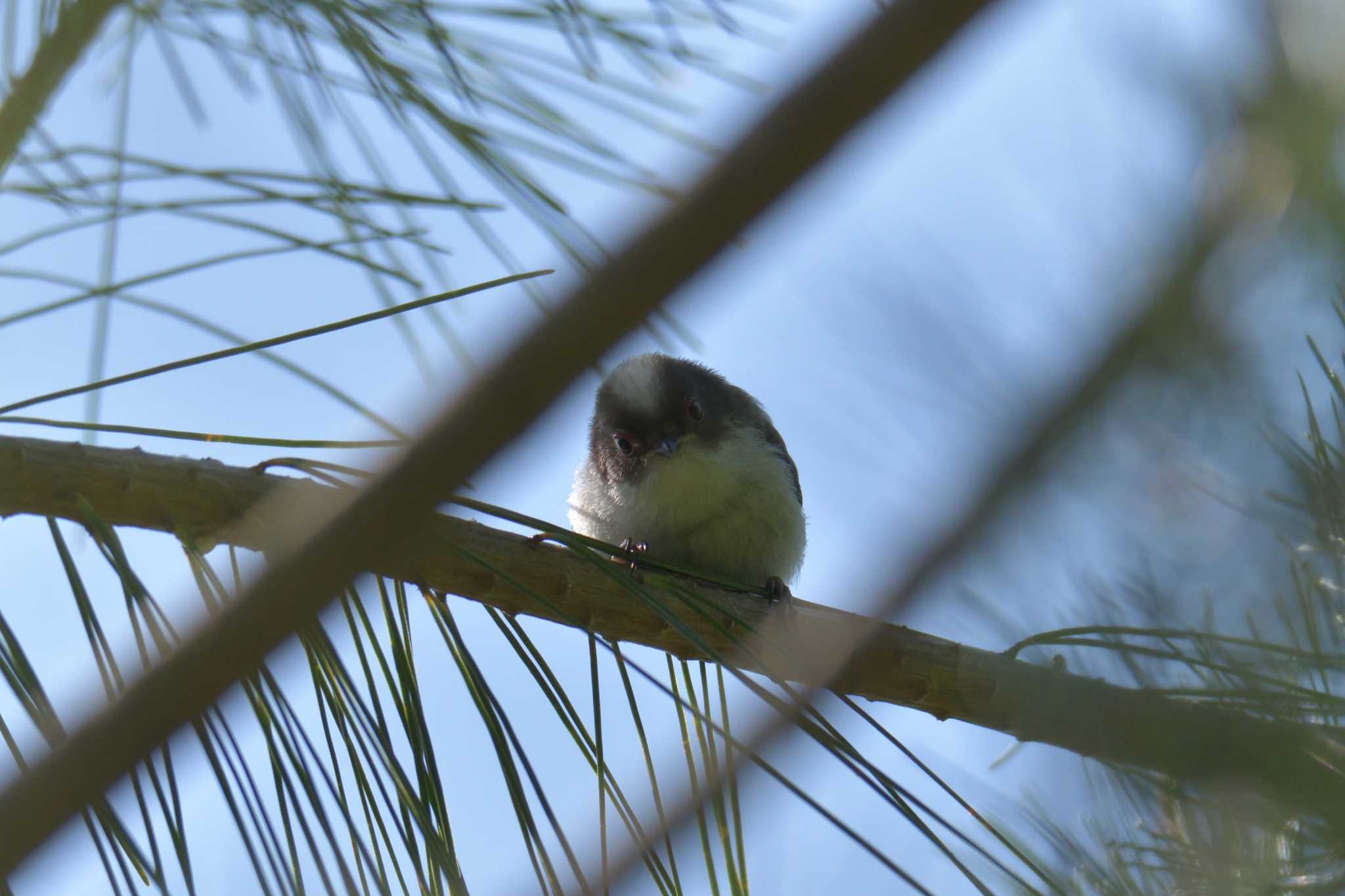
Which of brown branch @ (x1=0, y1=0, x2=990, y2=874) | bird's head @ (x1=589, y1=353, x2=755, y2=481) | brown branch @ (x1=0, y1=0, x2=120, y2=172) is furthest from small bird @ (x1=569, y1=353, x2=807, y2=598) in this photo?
brown branch @ (x1=0, y1=0, x2=990, y2=874)

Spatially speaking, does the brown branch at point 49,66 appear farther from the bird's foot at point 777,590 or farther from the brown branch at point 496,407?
the bird's foot at point 777,590

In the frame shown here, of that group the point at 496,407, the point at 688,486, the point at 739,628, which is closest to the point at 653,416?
the point at 688,486

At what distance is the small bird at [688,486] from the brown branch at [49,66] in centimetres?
185

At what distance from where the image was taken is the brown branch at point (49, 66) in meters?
1.64

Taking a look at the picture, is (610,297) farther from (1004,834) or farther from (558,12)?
(558,12)

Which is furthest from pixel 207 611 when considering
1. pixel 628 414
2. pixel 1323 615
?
pixel 628 414

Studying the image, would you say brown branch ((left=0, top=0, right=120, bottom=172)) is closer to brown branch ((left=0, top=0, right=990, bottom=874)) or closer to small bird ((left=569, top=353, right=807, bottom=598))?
brown branch ((left=0, top=0, right=990, bottom=874))

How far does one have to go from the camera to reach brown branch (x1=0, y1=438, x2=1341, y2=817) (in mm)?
1093

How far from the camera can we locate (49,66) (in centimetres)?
166

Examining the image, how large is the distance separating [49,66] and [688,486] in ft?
6.17

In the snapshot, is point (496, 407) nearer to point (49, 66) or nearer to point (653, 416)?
point (49, 66)

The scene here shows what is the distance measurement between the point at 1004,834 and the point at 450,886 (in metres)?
0.61

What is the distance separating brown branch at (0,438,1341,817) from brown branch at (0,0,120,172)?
1.48 ft

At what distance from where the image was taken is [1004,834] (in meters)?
1.26
